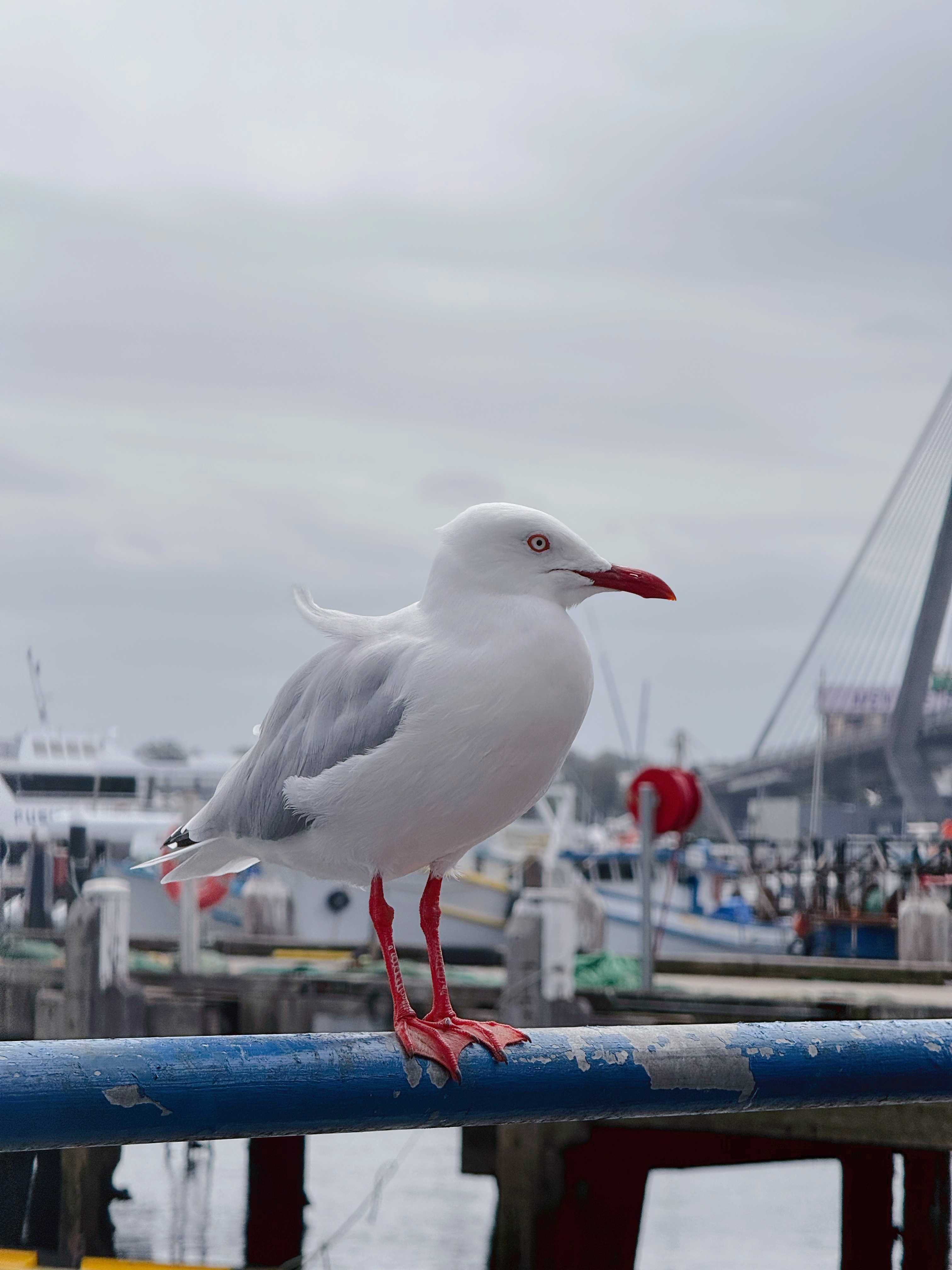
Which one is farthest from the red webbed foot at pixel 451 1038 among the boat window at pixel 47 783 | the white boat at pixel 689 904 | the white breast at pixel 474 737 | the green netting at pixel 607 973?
the white boat at pixel 689 904

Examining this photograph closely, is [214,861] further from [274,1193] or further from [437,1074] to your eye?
[274,1193]

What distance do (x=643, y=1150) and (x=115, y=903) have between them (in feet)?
14.0

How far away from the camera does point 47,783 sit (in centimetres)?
1473

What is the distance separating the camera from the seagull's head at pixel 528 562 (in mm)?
2432

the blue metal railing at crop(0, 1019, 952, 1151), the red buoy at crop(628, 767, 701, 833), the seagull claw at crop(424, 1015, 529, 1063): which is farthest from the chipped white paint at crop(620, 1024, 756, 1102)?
the red buoy at crop(628, 767, 701, 833)

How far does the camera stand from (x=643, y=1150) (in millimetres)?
10453

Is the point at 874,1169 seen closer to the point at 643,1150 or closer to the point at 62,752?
the point at 643,1150

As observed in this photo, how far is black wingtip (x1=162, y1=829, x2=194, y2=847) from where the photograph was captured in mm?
2889

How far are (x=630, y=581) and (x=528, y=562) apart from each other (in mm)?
165

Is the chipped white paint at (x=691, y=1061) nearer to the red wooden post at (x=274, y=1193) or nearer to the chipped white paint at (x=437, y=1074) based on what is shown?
the chipped white paint at (x=437, y=1074)

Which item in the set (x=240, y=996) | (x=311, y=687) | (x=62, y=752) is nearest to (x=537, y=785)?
(x=311, y=687)

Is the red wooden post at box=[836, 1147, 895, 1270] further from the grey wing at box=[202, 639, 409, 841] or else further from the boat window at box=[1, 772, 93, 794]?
the grey wing at box=[202, 639, 409, 841]

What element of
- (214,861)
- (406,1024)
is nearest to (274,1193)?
(214,861)

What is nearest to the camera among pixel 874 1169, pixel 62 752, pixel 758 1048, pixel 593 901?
pixel 758 1048
